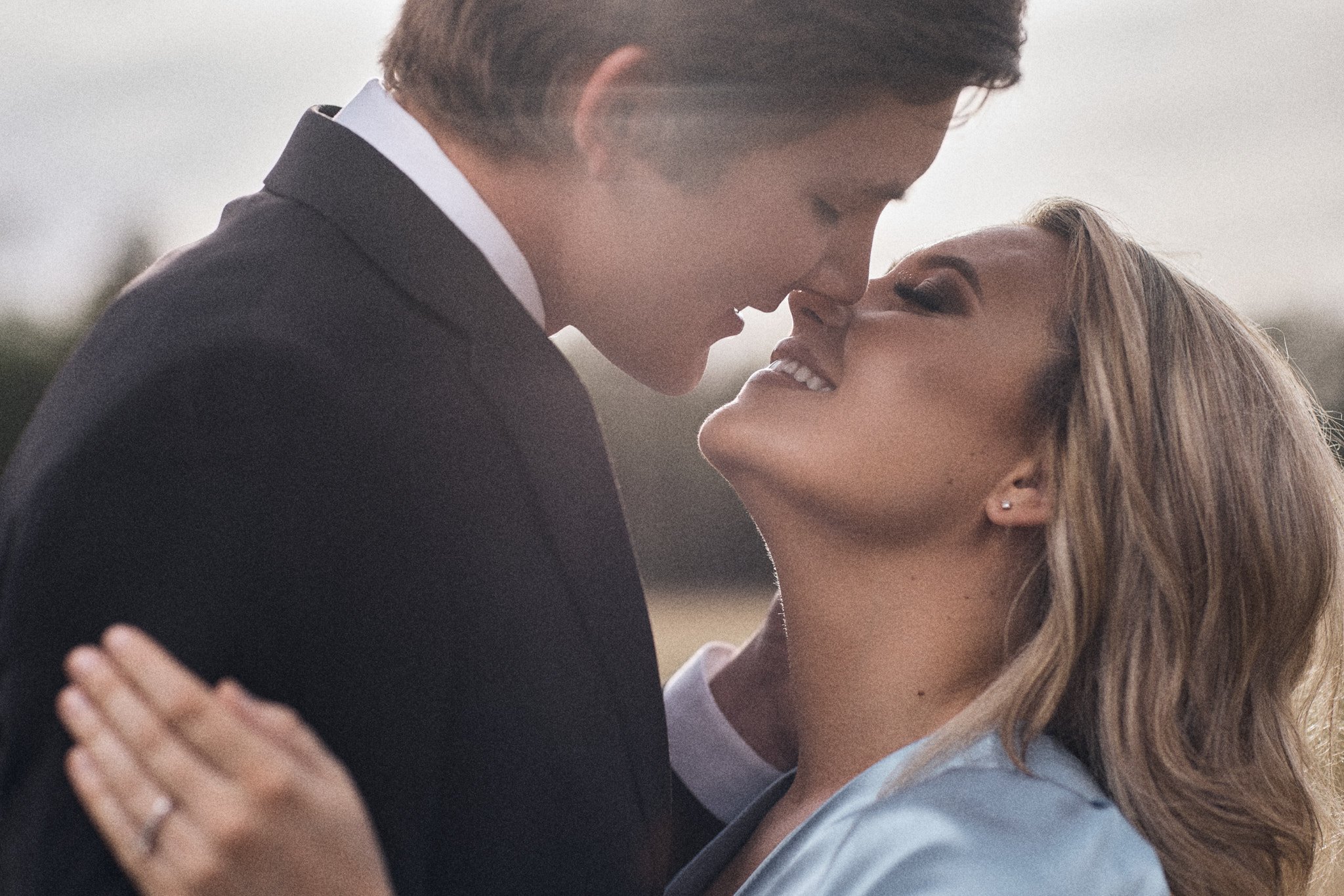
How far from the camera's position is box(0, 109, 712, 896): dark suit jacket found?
1.52 metres

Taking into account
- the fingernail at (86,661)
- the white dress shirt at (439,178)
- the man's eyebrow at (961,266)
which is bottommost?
the man's eyebrow at (961,266)

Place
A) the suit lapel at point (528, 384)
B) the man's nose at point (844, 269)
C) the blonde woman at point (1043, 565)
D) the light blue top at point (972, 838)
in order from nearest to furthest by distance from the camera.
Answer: the suit lapel at point (528, 384), the light blue top at point (972, 838), the blonde woman at point (1043, 565), the man's nose at point (844, 269)

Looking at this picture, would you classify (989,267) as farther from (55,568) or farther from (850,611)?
(55,568)

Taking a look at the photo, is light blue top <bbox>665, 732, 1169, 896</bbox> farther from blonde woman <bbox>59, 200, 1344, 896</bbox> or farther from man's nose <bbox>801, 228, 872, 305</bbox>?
man's nose <bbox>801, 228, 872, 305</bbox>

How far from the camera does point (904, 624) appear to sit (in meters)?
2.76

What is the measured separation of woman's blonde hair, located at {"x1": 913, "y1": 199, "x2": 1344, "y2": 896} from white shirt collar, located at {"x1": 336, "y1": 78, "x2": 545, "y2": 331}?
1.28 metres

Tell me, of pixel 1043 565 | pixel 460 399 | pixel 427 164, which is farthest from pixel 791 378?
pixel 460 399

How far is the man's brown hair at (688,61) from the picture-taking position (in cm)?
228

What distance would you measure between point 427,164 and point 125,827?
4.16 ft

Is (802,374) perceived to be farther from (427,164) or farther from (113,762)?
(113,762)

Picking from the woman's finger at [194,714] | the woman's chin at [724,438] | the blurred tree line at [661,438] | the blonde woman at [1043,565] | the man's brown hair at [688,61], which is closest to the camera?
the woman's finger at [194,714]

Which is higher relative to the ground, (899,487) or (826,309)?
(826,309)

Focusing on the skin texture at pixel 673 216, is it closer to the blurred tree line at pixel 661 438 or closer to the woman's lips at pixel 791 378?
the woman's lips at pixel 791 378

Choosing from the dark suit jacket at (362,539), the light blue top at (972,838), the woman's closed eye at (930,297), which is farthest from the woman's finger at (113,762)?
the woman's closed eye at (930,297)
